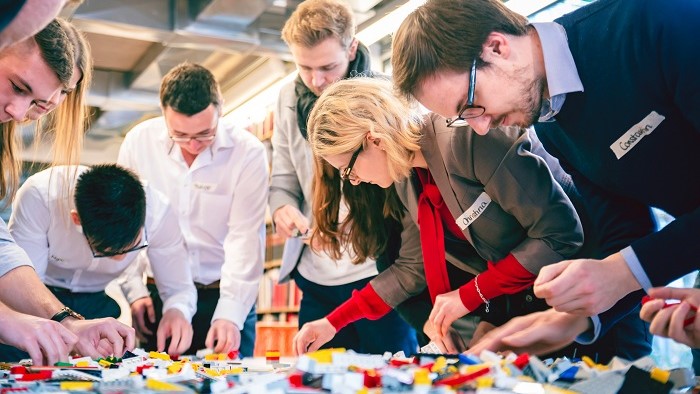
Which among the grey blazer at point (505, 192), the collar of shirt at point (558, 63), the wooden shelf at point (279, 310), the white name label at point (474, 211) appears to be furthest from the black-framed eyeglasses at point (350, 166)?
the wooden shelf at point (279, 310)

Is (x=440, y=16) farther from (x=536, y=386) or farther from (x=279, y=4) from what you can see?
(x=279, y=4)

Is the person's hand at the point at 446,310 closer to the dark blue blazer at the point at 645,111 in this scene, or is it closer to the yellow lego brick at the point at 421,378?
the dark blue blazer at the point at 645,111

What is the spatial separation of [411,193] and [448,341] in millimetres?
408

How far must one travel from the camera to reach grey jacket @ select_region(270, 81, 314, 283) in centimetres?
254

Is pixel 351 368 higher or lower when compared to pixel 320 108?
lower

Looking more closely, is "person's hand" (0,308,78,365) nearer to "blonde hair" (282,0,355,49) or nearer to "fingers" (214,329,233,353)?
"fingers" (214,329,233,353)

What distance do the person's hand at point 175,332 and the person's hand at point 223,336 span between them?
76mm

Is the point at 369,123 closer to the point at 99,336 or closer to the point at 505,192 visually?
the point at 505,192

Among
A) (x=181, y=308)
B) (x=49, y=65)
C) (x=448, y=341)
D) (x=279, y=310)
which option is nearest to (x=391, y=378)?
(x=448, y=341)

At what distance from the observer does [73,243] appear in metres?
2.45

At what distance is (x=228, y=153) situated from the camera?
9.29 ft

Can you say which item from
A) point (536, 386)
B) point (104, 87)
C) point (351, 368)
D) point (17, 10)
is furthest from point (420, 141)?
point (104, 87)

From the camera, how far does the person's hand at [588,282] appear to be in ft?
4.31

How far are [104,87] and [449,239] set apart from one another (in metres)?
5.37
